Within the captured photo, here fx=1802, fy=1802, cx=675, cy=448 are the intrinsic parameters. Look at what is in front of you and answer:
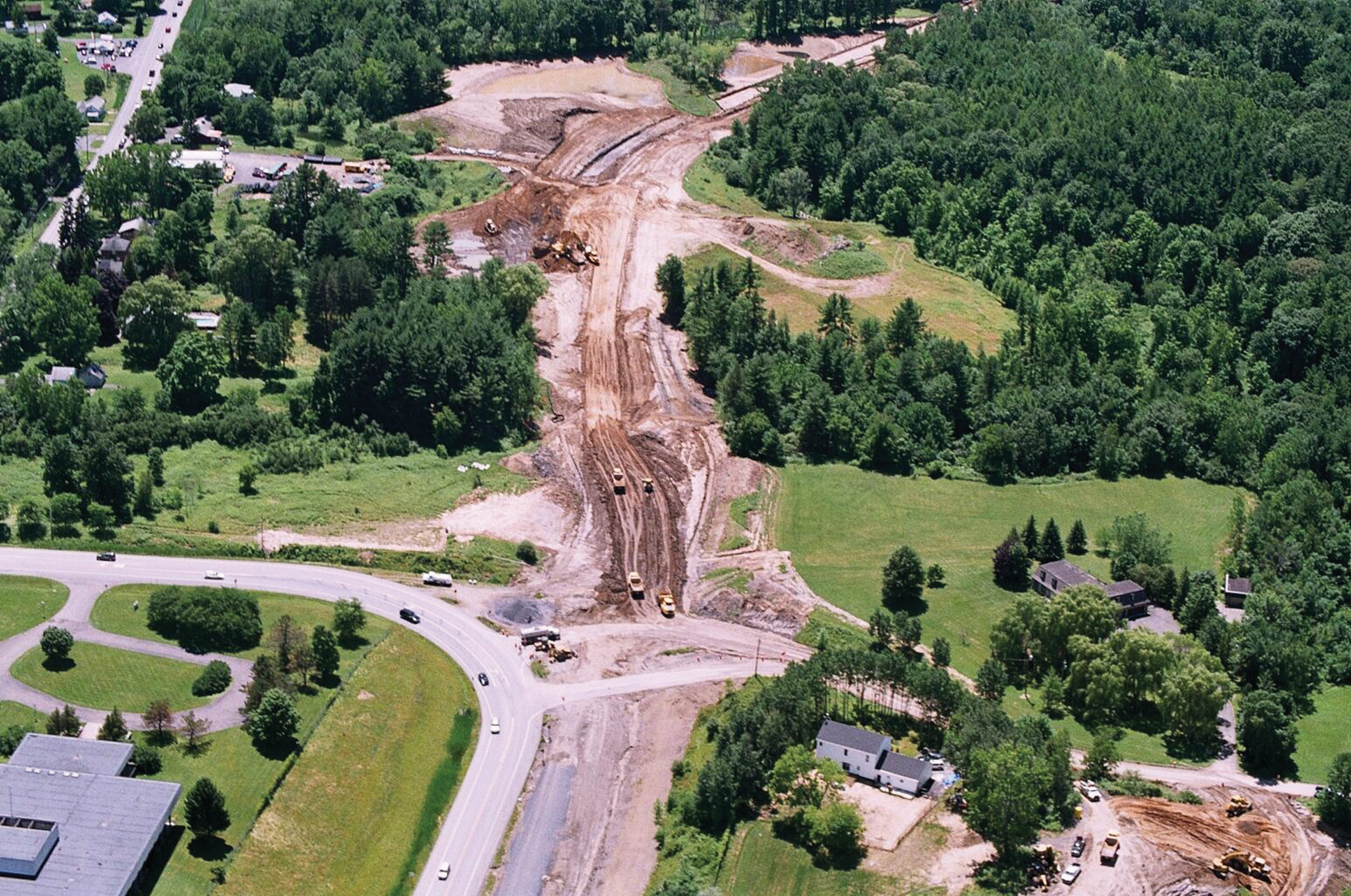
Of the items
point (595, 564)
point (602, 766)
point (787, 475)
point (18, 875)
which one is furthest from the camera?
point (787, 475)

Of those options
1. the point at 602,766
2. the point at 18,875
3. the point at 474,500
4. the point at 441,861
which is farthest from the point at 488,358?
the point at 18,875

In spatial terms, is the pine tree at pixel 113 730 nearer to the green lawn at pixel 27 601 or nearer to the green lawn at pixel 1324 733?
the green lawn at pixel 27 601

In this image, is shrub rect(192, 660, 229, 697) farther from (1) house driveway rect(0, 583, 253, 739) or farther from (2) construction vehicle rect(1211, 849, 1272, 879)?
(2) construction vehicle rect(1211, 849, 1272, 879)

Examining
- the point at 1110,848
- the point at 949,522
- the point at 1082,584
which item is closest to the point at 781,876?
the point at 1110,848

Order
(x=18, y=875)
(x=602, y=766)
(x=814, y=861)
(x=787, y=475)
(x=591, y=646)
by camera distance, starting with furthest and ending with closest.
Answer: (x=787, y=475)
(x=591, y=646)
(x=602, y=766)
(x=814, y=861)
(x=18, y=875)

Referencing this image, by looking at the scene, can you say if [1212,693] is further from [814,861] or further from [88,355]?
[88,355]

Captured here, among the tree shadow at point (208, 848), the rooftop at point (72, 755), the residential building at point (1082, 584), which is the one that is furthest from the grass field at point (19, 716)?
the residential building at point (1082, 584)

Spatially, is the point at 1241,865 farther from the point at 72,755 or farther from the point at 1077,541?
the point at 72,755
